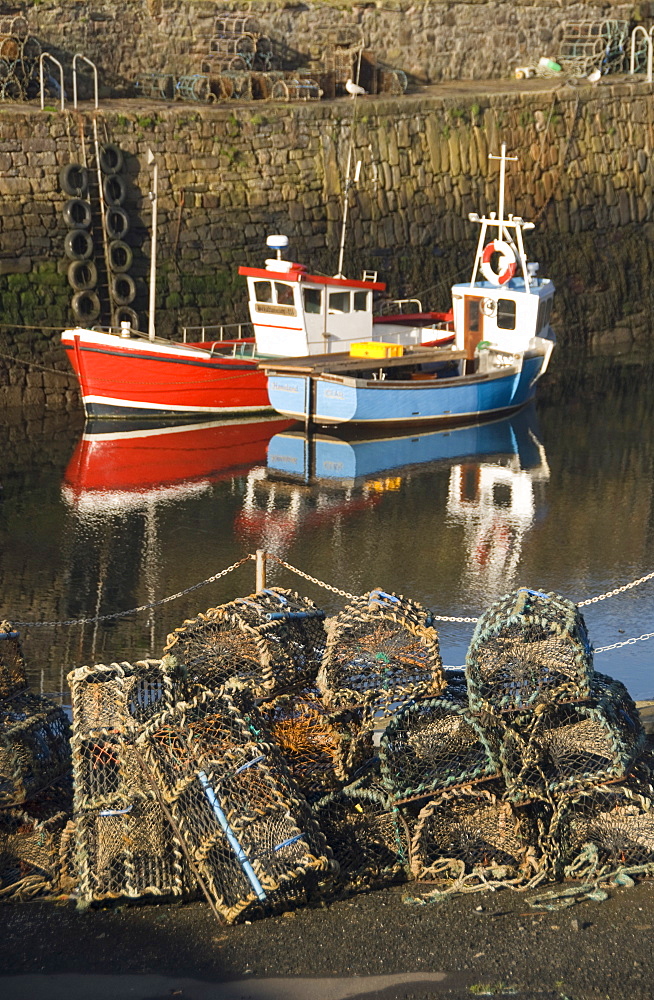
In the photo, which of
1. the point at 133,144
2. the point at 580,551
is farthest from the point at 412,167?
the point at 580,551

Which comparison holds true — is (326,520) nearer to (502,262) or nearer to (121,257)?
(502,262)

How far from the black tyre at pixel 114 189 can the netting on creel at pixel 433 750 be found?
555 inches

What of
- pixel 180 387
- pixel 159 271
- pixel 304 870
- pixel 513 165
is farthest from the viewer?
pixel 513 165

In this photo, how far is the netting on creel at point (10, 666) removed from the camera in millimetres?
7070

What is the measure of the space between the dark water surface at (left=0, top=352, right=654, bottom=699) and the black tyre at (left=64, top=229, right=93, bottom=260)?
2359 millimetres

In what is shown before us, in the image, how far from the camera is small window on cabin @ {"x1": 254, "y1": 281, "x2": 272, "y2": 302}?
18.2 metres

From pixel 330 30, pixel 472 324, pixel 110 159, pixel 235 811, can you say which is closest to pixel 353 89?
pixel 330 30

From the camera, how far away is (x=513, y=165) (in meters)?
22.8

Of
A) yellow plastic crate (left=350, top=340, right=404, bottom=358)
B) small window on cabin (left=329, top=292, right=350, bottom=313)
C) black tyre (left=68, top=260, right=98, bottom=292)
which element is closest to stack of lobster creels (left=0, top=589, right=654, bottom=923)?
yellow plastic crate (left=350, top=340, right=404, bottom=358)

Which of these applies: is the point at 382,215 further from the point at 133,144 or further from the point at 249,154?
the point at 133,144

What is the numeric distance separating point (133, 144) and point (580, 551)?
1043 centimetres

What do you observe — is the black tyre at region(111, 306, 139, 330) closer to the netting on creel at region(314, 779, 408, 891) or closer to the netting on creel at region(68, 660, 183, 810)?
the netting on creel at region(68, 660, 183, 810)

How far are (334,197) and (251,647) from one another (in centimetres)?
1514

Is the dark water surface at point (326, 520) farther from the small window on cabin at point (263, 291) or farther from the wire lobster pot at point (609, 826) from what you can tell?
the wire lobster pot at point (609, 826)
